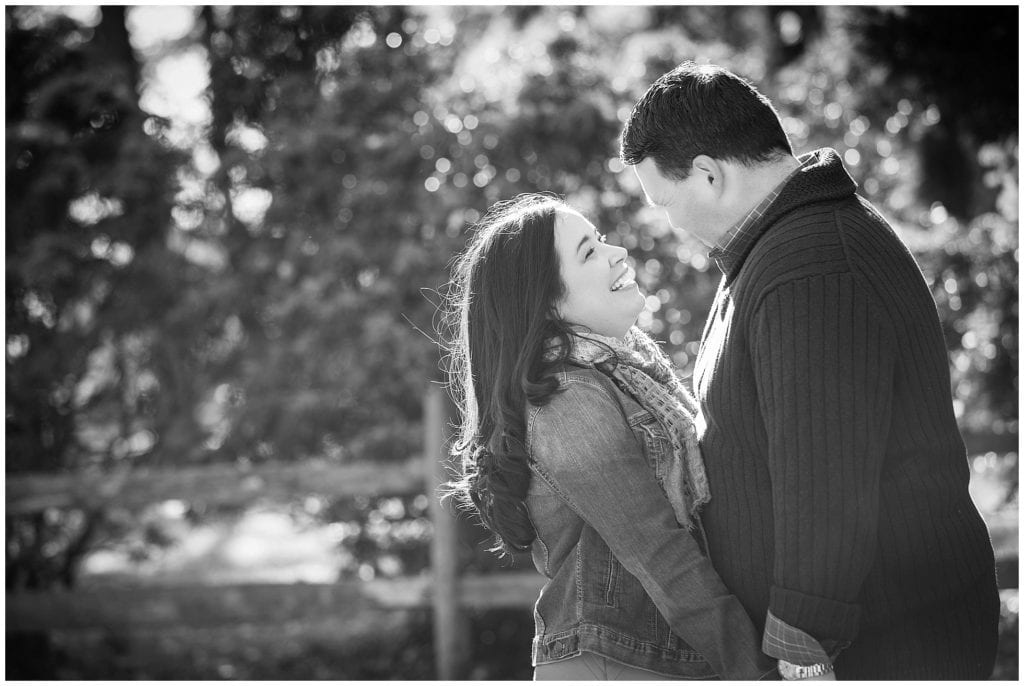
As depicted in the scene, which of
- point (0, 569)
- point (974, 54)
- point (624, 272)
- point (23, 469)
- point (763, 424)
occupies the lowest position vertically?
point (0, 569)

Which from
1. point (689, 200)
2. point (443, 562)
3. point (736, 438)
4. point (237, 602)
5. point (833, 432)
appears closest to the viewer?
point (833, 432)

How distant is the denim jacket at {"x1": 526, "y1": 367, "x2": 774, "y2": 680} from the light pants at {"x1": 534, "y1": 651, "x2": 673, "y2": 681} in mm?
14

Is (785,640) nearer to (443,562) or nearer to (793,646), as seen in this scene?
(793,646)

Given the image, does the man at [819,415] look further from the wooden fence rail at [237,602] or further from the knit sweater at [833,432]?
the wooden fence rail at [237,602]

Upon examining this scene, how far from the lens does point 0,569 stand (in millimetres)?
4703

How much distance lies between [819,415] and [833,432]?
0.03m

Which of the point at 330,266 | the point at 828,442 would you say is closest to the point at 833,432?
the point at 828,442

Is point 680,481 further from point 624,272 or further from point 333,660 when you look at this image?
point 333,660

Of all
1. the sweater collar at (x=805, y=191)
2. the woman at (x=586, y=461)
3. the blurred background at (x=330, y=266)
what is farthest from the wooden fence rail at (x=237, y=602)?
the sweater collar at (x=805, y=191)

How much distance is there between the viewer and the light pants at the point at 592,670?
158 cm

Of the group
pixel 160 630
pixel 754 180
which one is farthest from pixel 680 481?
pixel 160 630

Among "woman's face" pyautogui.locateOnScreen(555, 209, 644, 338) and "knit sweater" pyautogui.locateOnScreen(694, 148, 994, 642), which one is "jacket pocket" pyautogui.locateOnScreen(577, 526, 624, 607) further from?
"woman's face" pyautogui.locateOnScreen(555, 209, 644, 338)

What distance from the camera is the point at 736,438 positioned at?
1.48 meters

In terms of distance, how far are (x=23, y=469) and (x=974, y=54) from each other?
548 cm
